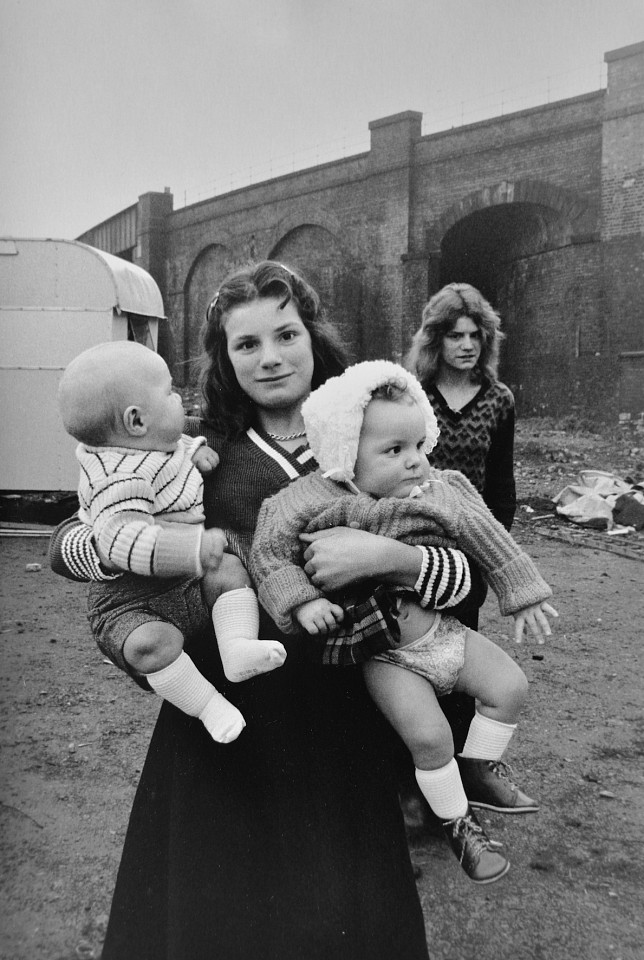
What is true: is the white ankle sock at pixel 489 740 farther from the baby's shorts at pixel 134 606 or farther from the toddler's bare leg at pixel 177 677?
the baby's shorts at pixel 134 606

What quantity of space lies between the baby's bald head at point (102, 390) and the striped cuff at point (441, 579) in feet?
1.94

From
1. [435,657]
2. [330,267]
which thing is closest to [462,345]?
[435,657]

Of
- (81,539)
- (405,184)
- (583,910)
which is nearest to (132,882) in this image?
(81,539)

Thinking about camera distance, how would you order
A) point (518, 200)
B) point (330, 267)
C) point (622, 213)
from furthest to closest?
point (330, 267), point (518, 200), point (622, 213)

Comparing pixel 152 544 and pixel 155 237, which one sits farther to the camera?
pixel 155 237

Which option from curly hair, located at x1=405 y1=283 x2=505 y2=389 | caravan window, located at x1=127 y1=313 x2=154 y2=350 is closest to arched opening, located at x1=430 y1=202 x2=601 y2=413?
caravan window, located at x1=127 y1=313 x2=154 y2=350

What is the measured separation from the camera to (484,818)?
3123 millimetres

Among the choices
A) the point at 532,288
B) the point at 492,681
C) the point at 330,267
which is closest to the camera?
the point at 492,681

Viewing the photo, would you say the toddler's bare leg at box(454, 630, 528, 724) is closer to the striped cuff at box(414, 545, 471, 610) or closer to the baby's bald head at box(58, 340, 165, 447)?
the striped cuff at box(414, 545, 471, 610)

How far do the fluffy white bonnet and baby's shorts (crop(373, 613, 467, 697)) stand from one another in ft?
1.12

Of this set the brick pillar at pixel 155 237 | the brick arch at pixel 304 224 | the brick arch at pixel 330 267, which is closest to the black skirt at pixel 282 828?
the brick pillar at pixel 155 237

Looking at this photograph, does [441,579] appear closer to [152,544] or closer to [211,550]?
[211,550]

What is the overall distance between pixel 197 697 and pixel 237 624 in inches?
6.4

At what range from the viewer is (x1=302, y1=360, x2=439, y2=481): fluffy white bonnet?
149cm
